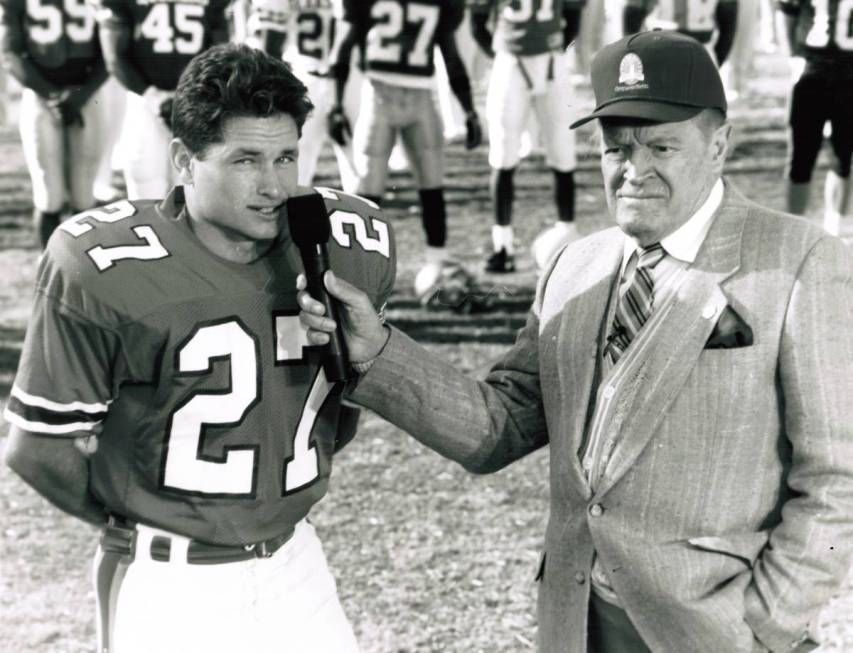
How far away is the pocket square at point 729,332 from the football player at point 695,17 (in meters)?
5.52

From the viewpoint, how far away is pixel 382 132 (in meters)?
6.43

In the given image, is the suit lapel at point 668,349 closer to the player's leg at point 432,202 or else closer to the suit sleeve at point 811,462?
the suit sleeve at point 811,462

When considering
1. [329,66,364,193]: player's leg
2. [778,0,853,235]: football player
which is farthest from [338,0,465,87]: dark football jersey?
[778,0,853,235]: football player

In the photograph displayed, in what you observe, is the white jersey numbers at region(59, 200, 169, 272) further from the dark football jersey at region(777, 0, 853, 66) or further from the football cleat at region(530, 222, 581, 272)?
the dark football jersey at region(777, 0, 853, 66)

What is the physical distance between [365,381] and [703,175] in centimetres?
73

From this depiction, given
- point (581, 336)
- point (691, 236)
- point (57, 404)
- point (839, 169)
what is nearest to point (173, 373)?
point (57, 404)

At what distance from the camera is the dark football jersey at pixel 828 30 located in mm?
6633

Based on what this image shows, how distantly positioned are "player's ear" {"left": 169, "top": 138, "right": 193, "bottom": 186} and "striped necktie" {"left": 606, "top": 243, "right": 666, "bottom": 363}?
877mm

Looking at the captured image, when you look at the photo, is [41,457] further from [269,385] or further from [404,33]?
[404,33]

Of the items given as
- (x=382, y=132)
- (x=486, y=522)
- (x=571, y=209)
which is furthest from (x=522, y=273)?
(x=486, y=522)

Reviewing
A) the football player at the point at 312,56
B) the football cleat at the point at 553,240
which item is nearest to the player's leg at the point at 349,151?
the football player at the point at 312,56

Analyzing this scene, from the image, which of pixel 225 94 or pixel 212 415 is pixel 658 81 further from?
pixel 212 415

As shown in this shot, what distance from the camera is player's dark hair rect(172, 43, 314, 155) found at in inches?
89.4

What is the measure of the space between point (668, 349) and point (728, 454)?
0.21 meters
